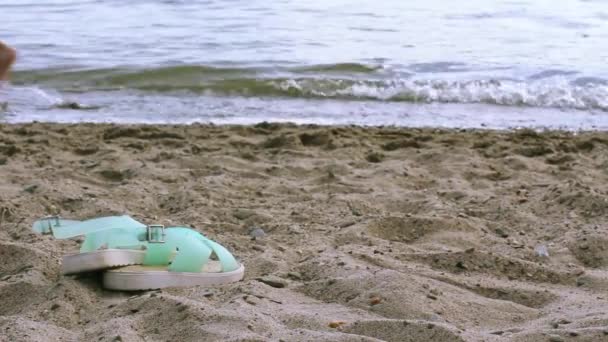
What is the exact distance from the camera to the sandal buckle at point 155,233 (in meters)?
3.50

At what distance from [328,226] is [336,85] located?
4.49 m

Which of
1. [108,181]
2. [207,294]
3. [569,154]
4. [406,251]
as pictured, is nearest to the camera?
[207,294]

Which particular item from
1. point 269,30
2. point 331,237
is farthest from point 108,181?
point 269,30

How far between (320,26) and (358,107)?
3817mm

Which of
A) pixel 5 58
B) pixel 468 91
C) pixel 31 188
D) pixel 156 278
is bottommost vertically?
pixel 468 91

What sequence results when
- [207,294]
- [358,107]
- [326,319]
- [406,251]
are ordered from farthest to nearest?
[358,107] → [406,251] → [207,294] → [326,319]

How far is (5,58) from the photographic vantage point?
219cm

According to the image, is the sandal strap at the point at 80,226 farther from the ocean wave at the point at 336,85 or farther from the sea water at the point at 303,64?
the ocean wave at the point at 336,85

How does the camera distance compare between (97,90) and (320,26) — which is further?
(320,26)

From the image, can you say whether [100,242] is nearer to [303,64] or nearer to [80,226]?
[80,226]

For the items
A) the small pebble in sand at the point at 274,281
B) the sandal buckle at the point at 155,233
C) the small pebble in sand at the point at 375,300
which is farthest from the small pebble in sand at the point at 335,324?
the sandal buckle at the point at 155,233

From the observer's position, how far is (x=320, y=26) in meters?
11.7

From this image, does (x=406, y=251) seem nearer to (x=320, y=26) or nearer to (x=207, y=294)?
(x=207, y=294)

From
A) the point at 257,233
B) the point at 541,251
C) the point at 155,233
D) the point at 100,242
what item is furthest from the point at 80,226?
the point at 541,251
